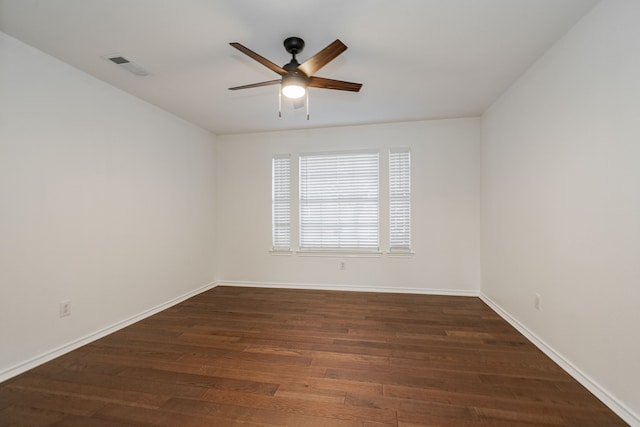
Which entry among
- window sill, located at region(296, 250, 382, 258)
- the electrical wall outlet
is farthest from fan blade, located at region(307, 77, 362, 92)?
the electrical wall outlet

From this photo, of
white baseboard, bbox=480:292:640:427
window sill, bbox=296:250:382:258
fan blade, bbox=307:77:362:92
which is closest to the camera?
white baseboard, bbox=480:292:640:427

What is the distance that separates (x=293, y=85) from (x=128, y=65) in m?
1.67

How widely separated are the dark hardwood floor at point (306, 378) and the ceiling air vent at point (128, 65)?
264 centimetres

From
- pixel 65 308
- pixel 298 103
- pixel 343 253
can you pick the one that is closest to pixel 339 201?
pixel 343 253

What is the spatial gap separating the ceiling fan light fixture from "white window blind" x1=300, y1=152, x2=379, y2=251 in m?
2.23

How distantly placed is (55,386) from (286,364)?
1.67 m

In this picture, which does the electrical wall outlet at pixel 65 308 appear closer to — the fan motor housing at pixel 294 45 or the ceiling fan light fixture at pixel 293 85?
the ceiling fan light fixture at pixel 293 85

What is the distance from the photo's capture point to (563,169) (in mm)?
2145

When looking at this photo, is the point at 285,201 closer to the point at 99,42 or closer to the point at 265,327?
the point at 265,327

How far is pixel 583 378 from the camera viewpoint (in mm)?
1914

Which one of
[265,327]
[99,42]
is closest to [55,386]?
[265,327]

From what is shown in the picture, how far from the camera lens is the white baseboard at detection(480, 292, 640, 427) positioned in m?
1.57

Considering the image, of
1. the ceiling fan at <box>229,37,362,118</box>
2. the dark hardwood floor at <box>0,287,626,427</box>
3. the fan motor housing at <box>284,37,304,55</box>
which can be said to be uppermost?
the fan motor housing at <box>284,37,304,55</box>

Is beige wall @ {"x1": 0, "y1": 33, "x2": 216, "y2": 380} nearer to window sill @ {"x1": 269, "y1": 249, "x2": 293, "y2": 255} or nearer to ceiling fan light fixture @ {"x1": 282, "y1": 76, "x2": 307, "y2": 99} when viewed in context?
window sill @ {"x1": 269, "y1": 249, "x2": 293, "y2": 255}
